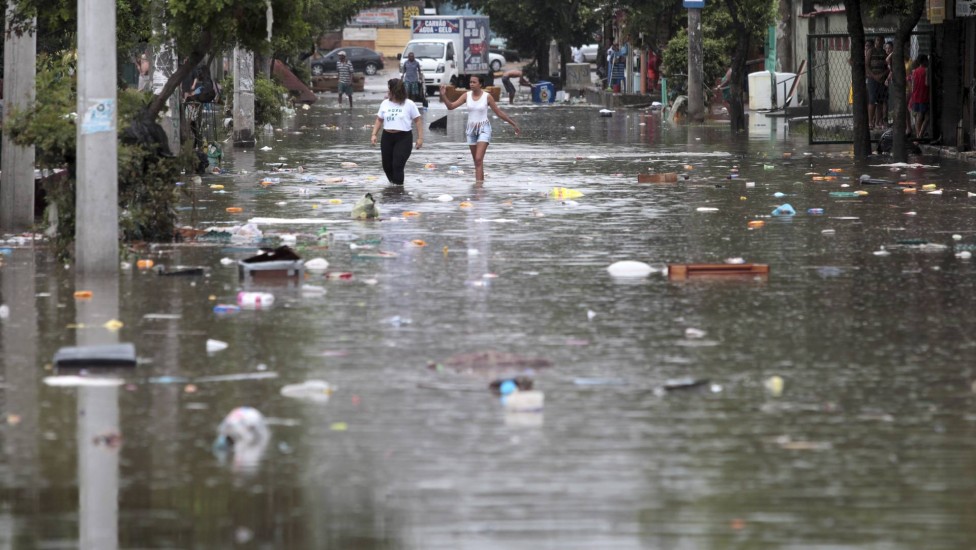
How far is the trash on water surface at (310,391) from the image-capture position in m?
7.57

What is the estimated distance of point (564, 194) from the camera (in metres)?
18.3

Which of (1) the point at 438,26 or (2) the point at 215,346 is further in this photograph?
(1) the point at 438,26

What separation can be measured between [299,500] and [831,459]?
2.09 m

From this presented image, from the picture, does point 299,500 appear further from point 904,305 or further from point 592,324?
point 904,305

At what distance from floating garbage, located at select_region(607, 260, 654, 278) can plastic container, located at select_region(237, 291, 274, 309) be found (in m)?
2.63

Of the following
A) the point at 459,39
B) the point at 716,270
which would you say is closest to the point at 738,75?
the point at 716,270

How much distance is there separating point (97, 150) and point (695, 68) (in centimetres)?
2699

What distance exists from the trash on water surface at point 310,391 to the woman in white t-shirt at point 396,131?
12226 millimetres

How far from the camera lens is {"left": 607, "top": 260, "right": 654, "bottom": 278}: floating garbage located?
11.7 m

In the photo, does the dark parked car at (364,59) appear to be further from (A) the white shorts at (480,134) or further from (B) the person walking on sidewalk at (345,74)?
(A) the white shorts at (480,134)

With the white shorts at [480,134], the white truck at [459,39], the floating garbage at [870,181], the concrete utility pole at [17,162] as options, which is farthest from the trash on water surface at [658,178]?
the white truck at [459,39]

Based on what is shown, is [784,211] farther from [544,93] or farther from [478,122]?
[544,93]

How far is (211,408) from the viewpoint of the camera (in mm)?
7312

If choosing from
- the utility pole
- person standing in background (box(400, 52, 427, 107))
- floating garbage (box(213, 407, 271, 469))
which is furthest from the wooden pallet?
person standing in background (box(400, 52, 427, 107))
